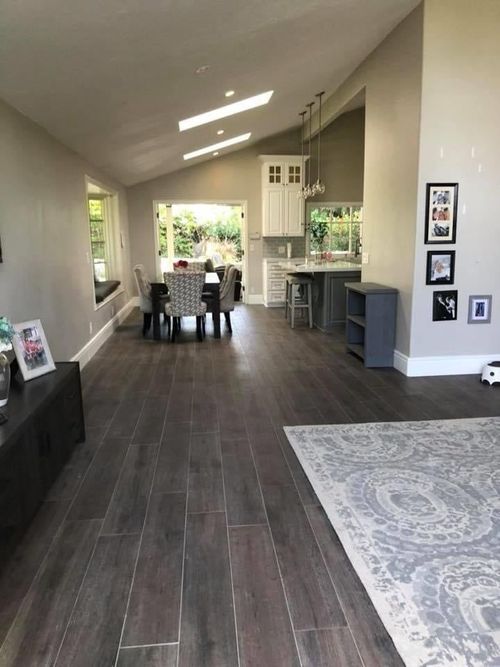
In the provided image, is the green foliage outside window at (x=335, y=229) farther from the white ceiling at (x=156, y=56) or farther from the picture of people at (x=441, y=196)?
the picture of people at (x=441, y=196)

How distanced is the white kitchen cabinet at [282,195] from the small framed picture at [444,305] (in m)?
5.16

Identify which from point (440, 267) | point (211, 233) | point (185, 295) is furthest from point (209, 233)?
point (440, 267)

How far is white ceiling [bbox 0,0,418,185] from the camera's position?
2.51 m

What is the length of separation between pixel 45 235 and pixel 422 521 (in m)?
3.55

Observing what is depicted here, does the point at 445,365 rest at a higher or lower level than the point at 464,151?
lower

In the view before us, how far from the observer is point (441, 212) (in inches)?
173

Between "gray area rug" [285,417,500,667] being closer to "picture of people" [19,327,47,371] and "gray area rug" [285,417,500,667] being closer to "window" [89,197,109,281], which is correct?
"picture of people" [19,327,47,371]

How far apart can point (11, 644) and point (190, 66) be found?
3.80 m

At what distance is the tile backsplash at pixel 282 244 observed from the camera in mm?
9633

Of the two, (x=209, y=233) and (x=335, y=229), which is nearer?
(x=335, y=229)

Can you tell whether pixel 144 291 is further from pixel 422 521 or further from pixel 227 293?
pixel 422 521

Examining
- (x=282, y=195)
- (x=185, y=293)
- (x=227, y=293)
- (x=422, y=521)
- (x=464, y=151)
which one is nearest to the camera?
(x=422, y=521)

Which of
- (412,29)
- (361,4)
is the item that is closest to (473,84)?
(412,29)

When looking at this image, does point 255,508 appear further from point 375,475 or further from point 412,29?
point 412,29
